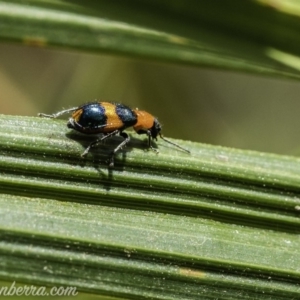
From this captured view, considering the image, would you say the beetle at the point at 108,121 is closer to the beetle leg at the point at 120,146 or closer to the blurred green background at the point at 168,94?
the beetle leg at the point at 120,146

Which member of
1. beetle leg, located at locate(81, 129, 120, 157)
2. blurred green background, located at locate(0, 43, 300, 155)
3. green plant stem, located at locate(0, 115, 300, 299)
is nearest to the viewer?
green plant stem, located at locate(0, 115, 300, 299)

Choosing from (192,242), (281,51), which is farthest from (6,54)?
(192,242)

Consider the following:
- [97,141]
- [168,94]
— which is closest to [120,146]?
[97,141]

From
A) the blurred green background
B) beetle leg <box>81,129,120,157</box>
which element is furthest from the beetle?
the blurred green background

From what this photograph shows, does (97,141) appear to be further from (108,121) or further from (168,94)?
(168,94)

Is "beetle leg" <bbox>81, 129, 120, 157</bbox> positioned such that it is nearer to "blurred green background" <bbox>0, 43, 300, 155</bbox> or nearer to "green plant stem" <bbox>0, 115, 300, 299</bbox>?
"green plant stem" <bbox>0, 115, 300, 299</bbox>

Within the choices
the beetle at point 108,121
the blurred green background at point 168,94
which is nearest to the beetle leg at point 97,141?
the beetle at point 108,121
